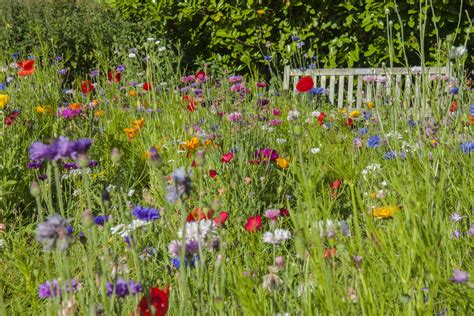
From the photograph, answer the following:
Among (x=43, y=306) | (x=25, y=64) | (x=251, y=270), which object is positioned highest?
(x=25, y=64)

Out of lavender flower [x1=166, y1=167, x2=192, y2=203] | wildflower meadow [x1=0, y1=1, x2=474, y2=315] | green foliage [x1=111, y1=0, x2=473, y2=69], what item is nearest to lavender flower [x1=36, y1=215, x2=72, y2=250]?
wildflower meadow [x1=0, y1=1, x2=474, y2=315]

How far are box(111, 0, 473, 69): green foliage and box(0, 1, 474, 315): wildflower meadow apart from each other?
1.38 m

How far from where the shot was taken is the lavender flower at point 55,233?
783 millimetres

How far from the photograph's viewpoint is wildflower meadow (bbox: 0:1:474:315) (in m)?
1.01

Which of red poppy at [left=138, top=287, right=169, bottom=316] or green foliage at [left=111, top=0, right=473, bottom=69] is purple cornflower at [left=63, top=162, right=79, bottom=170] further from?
green foliage at [left=111, top=0, right=473, bottom=69]

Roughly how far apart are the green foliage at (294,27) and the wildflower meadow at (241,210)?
138 cm

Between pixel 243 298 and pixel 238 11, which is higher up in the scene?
pixel 238 11

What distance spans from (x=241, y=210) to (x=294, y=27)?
3681 millimetres

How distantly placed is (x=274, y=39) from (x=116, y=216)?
3.89 metres

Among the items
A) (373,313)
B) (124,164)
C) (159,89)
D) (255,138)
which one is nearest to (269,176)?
(255,138)

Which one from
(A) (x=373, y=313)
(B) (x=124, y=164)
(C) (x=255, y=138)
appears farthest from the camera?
(B) (x=124, y=164)

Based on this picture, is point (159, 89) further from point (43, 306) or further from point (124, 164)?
point (43, 306)

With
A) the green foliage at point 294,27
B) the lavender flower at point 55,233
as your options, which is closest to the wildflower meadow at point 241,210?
the lavender flower at point 55,233

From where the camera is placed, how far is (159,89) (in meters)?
4.02
